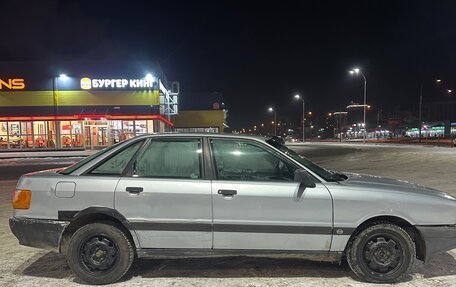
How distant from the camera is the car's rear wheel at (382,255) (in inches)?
163

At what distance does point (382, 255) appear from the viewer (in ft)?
13.7

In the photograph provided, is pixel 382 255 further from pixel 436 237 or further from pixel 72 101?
pixel 72 101

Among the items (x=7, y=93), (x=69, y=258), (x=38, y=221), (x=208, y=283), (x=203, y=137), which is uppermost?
(x=7, y=93)

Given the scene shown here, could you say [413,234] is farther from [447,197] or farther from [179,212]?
[179,212]

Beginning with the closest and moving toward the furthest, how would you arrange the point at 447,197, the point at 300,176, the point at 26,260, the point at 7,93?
the point at 300,176
the point at 447,197
the point at 26,260
the point at 7,93

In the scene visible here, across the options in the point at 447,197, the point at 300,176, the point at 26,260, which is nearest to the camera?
the point at 300,176

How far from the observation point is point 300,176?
4043 millimetres

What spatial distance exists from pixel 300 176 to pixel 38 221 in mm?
2850

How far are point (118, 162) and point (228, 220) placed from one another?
4.62 ft

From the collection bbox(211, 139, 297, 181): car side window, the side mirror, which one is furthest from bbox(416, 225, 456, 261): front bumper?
bbox(211, 139, 297, 181): car side window

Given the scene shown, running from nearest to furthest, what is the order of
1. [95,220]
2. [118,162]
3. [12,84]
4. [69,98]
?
1. [95,220]
2. [118,162]
3. [12,84]
4. [69,98]

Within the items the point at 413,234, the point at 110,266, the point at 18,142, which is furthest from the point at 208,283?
the point at 18,142

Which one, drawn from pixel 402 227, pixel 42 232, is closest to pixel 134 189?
pixel 42 232

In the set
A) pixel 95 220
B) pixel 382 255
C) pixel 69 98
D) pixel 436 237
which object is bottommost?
pixel 382 255
